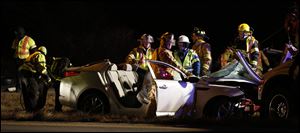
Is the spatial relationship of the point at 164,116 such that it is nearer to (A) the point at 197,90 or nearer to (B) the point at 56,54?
(A) the point at 197,90

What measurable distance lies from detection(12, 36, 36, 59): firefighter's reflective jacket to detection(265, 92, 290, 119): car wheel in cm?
602

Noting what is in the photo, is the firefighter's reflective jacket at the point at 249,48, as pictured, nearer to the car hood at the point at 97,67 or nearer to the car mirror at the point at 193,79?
the car mirror at the point at 193,79

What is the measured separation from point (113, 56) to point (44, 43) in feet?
13.1

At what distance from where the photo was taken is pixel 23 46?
15820 mm

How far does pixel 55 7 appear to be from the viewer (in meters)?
36.9

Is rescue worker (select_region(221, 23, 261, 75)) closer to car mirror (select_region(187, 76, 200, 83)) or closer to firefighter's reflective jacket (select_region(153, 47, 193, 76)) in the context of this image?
firefighter's reflective jacket (select_region(153, 47, 193, 76))

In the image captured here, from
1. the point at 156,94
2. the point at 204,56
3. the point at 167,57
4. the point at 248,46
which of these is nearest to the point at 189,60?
the point at 167,57

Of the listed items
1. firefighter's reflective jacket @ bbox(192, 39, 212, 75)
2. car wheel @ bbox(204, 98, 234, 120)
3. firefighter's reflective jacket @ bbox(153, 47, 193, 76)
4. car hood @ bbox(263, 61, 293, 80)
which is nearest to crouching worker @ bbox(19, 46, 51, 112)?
firefighter's reflective jacket @ bbox(153, 47, 193, 76)

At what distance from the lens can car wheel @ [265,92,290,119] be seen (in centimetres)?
1184

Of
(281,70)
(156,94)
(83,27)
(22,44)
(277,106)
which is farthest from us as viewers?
(83,27)

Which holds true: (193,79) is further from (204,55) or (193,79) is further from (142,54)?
(142,54)

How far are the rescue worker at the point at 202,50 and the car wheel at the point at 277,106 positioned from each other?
11.2 ft

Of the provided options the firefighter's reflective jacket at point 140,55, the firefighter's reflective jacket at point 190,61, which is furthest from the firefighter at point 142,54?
the firefighter's reflective jacket at point 190,61

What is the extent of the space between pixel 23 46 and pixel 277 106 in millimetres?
6650
